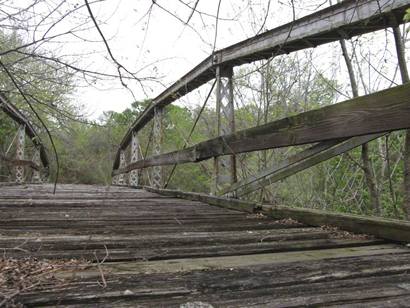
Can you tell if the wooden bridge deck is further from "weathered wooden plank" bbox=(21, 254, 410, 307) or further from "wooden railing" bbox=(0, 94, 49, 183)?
"wooden railing" bbox=(0, 94, 49, 183)

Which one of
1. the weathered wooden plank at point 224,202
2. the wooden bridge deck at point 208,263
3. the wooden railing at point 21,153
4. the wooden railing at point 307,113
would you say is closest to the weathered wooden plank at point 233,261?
the wooden bridge deck at point 208,263

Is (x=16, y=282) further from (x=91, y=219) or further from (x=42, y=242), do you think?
(x=91, y=219)

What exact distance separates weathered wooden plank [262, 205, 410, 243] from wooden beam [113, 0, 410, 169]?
1.11m

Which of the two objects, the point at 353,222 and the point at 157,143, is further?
the point at 157,143

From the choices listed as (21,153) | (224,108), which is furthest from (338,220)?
(21,153)

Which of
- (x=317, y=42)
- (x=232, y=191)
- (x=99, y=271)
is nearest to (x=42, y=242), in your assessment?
(x=99, y=271)

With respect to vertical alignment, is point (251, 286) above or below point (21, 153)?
below

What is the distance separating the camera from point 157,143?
312 inches

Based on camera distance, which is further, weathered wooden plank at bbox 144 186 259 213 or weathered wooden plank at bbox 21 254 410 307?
weathered wooden plank at bbox 144 186 259 213

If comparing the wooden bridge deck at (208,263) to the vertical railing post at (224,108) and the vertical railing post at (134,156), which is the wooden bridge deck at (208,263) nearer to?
the vertical railing post at (224,108)

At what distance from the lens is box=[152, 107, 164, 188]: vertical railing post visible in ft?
25.5

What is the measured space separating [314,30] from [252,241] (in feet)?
8.02

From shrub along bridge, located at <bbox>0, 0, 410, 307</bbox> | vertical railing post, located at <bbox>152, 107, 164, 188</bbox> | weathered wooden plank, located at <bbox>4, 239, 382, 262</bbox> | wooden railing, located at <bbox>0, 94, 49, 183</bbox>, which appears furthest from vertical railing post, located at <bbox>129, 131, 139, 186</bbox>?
weathered wooden plank, located at <bbox>4, 239, 382, 262</bbox>

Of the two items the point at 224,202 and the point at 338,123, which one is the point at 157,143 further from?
the point at 338,123
